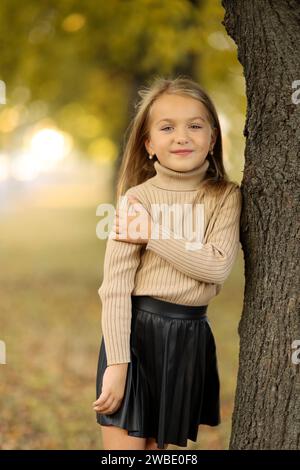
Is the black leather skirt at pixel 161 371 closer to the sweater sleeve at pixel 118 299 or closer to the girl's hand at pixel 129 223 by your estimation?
the sweater sleeve at pixel 118 299

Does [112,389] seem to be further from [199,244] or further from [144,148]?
[144,148]

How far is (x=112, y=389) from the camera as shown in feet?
7.70

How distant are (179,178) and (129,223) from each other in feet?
0.96

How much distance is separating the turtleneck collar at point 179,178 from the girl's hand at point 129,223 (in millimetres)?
159

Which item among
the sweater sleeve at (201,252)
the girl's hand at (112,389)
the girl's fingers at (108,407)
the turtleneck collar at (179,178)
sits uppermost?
the turtleneck collar at (179,178)

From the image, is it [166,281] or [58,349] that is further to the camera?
[58,349]

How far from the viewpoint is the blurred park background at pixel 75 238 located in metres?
4.82

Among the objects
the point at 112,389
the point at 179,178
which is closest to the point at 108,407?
the point at 112,389

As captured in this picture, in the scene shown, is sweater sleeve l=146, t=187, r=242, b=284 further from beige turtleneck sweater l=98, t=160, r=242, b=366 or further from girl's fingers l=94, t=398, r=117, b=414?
girl's fingers l=94, t=398, r=117, b=414

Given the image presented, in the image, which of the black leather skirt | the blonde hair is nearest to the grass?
the black leather skirt

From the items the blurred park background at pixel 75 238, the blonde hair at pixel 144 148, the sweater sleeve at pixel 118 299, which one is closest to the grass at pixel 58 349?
the blurred park background at pixel 75 238

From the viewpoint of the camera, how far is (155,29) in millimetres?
7680
